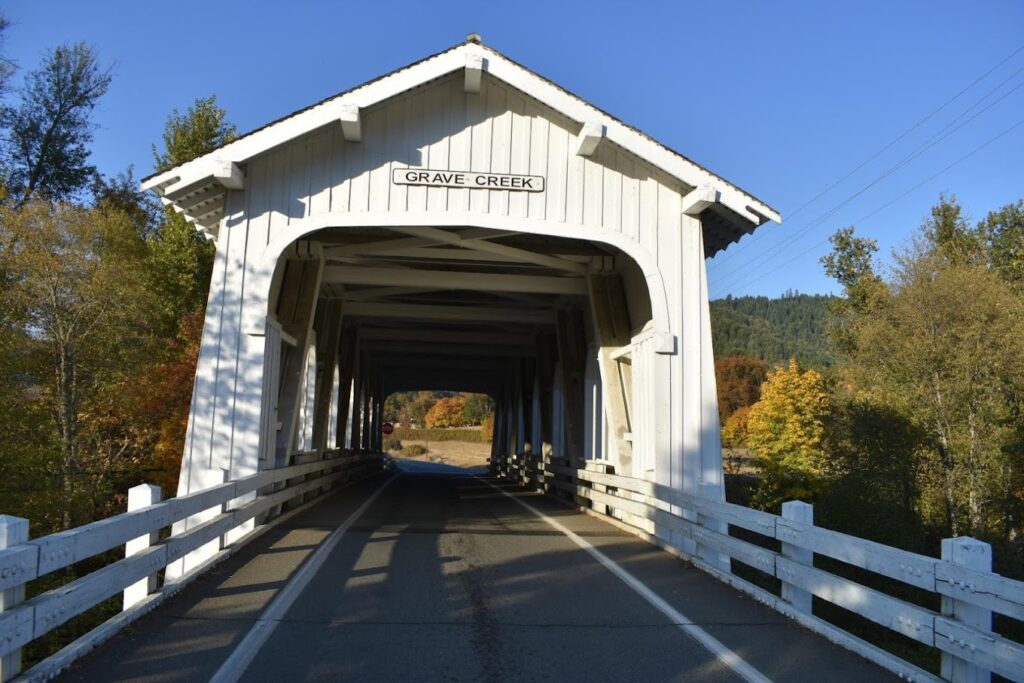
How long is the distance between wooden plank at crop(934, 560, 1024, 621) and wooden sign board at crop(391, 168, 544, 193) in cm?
765

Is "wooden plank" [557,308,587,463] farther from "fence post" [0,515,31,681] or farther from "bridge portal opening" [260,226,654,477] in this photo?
"fence post" [0,515,31,681]

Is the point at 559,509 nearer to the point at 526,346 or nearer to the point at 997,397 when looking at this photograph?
the point at 526,346

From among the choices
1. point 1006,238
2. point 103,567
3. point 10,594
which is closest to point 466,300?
point 103,567

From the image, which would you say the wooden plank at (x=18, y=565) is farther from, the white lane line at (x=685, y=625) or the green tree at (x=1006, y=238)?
the green tree at (x=1006, y=238)

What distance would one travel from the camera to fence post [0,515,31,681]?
3893 millimetres

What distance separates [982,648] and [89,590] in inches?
180

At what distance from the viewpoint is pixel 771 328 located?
15262cm

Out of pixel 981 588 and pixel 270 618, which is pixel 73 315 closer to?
pixel 270 618

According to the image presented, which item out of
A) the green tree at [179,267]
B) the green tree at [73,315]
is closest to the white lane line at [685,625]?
the green tree at [73,315]

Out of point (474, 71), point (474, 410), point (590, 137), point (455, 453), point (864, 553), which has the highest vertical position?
point (474, 410)

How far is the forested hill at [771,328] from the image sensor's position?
11755 cm

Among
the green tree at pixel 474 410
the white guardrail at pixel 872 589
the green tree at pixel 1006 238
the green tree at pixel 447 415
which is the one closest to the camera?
the white guardrail at pixel 872 589

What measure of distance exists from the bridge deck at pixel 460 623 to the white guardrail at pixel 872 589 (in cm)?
19

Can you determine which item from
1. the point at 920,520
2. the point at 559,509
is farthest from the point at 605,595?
the point at 920,520
